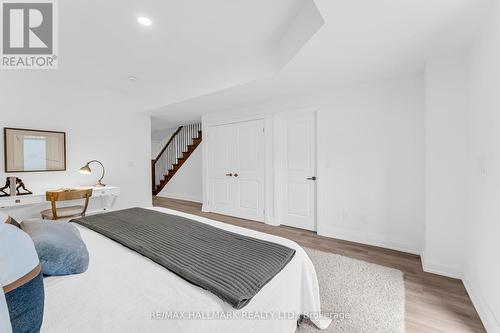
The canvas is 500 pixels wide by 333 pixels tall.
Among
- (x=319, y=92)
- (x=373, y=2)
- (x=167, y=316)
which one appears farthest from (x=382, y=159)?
(x=167, y=316)

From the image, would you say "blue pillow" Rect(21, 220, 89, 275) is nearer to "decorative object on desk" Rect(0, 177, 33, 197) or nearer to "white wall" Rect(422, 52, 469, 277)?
"decorative object on desk" Rect(0, 177, 33, 197)

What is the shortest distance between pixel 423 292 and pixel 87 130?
16.3 feet

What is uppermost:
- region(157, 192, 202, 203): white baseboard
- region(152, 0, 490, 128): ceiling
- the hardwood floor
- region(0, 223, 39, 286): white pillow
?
region(152, 0, 490, 128): ceiling

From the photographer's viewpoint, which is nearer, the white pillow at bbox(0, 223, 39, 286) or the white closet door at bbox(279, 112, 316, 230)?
the white pillow at bbox(0, 223, 39, 286)

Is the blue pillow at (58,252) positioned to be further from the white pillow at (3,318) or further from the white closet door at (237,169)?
the white closet door at (237,169)

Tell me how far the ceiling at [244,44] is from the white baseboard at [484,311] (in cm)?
210

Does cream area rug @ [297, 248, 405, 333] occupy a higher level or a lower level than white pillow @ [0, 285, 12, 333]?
lower

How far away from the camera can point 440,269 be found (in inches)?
87.9

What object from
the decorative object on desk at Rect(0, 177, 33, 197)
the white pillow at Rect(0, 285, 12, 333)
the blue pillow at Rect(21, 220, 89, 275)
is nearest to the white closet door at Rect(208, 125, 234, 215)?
the decorative object on desk at Rect(0, 177, 33, 197)

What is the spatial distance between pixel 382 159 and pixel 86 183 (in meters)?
4.63

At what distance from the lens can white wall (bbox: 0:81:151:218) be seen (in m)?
3.17

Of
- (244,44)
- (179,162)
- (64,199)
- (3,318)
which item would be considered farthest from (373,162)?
(179,162)

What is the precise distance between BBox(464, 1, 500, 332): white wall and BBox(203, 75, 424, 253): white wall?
0.72 metres

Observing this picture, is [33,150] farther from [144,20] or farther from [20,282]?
[20,282]
